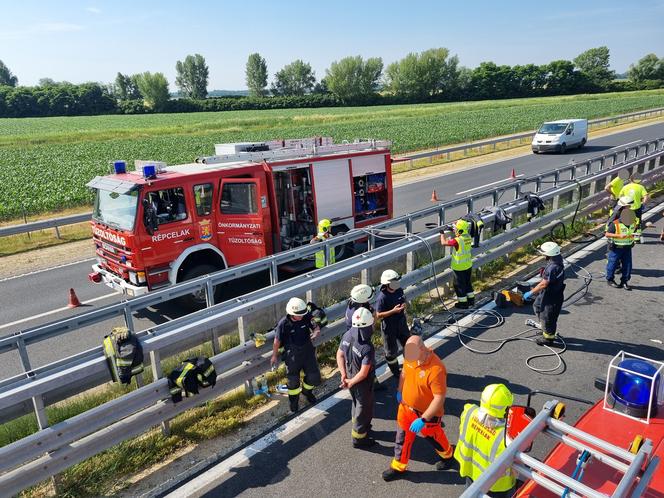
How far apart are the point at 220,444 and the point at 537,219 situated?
827 cm

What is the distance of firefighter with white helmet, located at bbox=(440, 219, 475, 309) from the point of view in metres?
7.81

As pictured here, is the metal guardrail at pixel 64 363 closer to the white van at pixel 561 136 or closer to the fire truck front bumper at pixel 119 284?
the fire truck front bumper at pixel 119 284

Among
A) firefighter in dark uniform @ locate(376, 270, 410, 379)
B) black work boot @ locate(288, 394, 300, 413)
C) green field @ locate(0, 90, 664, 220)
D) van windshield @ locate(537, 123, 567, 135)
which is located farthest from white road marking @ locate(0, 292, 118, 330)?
van windshield @ locate(537, 123, 567, 135)

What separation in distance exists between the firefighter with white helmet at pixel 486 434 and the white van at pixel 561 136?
27.3m

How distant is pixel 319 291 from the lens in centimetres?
736

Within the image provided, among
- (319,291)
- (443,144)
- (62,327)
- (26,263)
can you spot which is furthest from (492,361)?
(443,144)

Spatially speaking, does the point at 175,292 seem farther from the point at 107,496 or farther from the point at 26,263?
the point at 26,263

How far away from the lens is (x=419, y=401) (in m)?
4.45

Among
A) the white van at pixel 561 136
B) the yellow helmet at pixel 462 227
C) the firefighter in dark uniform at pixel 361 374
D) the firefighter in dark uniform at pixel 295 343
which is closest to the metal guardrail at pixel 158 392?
the firefighter in dark uniform at pixel 295 343

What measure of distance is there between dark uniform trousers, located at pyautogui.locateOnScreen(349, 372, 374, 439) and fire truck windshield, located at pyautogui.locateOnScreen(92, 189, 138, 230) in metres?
5.15

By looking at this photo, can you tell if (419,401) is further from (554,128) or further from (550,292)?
(554,128)

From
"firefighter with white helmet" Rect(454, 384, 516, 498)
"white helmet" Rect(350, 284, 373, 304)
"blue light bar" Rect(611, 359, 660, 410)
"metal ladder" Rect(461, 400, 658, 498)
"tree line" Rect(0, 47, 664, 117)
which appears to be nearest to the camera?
"metal ladder" Rect(461, 400, 658, 498)

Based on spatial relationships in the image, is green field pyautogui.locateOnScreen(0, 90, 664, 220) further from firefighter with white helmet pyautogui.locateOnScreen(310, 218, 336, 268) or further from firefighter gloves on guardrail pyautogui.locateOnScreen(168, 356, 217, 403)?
firefighter gloves on guardrail pyautogui.locateOnScreen(168, 356, 217, 403)

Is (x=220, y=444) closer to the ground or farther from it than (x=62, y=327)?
closer to the ground
